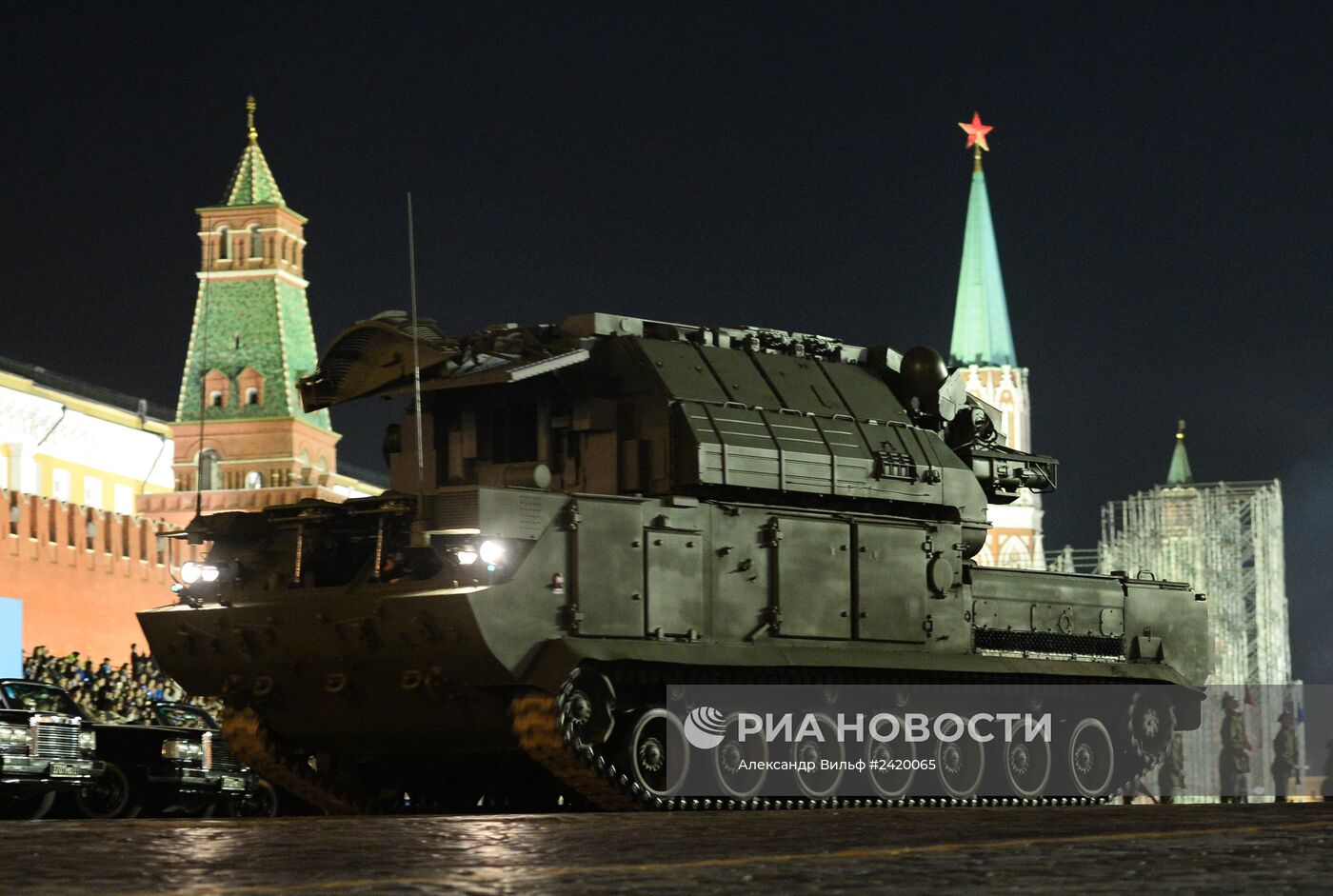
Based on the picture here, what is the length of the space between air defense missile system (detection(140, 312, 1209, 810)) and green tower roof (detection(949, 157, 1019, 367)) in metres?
134

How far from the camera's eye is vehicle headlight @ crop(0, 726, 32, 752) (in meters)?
Result: 19.2

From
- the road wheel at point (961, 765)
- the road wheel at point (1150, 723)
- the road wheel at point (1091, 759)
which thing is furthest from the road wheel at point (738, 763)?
the road wheel at point (1150, 723)

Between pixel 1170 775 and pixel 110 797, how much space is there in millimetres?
12925

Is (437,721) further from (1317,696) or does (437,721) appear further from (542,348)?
(1317,696)

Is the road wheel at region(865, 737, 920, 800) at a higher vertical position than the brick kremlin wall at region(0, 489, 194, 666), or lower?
lower

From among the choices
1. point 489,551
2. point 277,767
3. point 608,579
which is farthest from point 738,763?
point 277,767

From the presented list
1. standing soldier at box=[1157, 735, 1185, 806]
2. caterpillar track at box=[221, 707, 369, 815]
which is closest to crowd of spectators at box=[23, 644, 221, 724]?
caterpillar track at box=[221, 707, 369, 815]

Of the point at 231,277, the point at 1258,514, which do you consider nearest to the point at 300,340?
the point at 231,277

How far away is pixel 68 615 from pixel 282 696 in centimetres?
4305

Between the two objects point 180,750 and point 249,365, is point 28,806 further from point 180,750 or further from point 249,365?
point 249,365

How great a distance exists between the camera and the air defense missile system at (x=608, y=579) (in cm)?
1747

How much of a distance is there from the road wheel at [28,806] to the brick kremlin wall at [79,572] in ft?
118

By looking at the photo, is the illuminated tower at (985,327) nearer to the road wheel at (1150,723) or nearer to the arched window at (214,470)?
the arched window at (214,470)

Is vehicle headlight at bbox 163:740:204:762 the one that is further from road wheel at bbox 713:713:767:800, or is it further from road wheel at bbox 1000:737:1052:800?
road wheel at bbox 1000:737:1052:800
